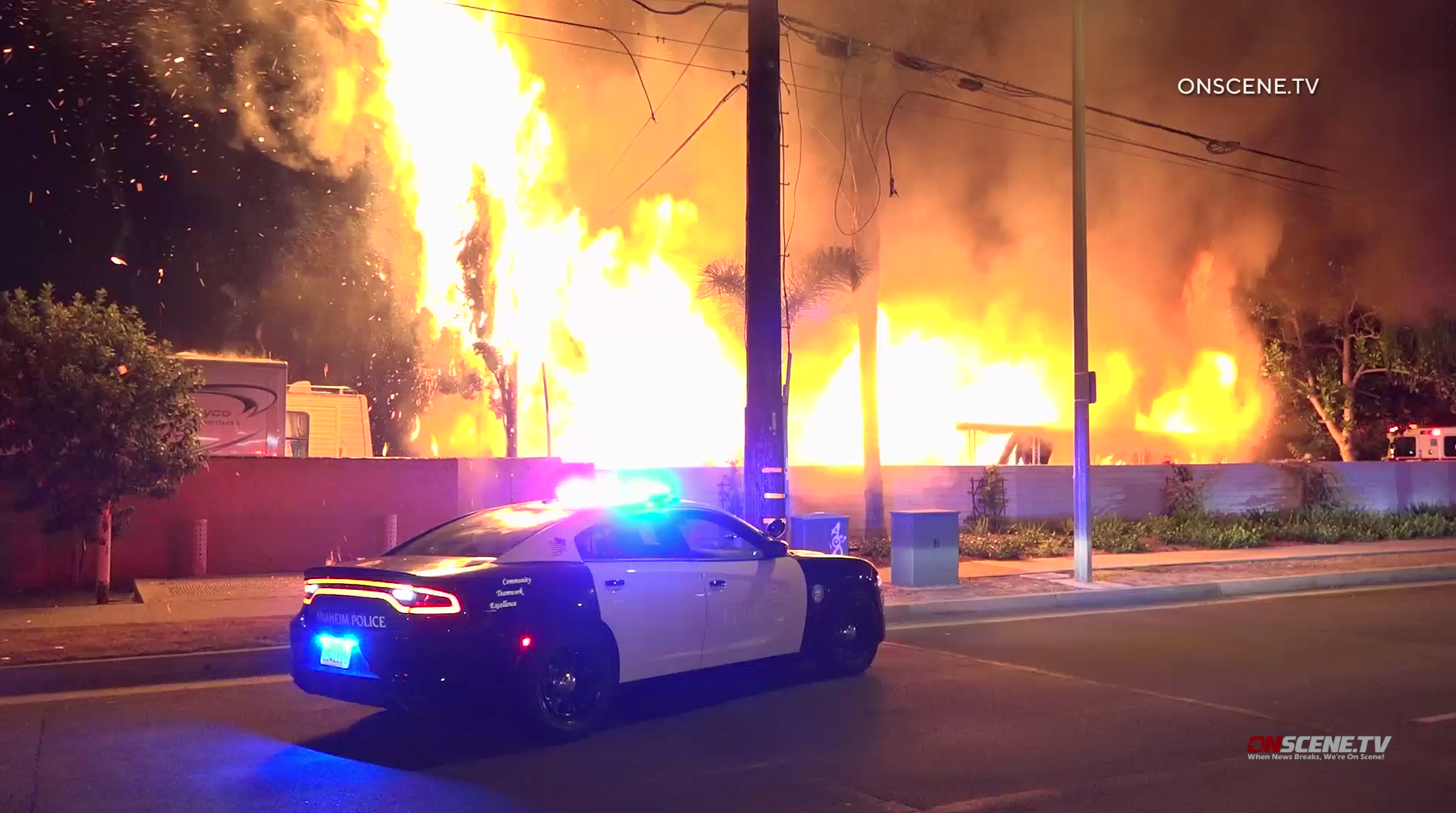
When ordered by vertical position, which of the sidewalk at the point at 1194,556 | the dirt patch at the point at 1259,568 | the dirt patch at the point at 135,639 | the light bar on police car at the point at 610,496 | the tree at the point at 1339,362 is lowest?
the dirt patch at the point at 1259,568

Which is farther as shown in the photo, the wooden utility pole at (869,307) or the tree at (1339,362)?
the tree at (1339,362)

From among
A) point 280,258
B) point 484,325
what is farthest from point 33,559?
point 280,258

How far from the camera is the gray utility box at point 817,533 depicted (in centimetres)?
1387

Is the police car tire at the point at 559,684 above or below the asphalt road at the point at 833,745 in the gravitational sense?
above

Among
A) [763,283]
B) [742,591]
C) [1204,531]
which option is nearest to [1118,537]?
[1204,531]

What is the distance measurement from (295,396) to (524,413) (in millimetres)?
12657

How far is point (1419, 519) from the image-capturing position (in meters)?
24.2

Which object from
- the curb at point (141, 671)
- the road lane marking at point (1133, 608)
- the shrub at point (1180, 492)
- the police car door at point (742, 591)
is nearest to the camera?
the police car door at point (742, 591)

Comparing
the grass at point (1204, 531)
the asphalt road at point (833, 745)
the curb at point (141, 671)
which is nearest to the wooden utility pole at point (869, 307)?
the grass at point (1204, 531)

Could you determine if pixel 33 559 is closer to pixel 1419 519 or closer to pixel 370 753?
pixel 370 753

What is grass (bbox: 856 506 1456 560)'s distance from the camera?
1877 cm

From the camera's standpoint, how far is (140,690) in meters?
8.43

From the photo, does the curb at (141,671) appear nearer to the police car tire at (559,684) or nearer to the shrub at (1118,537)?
the police car tire at (559,684)

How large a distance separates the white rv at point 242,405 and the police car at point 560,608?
37.9 ft
